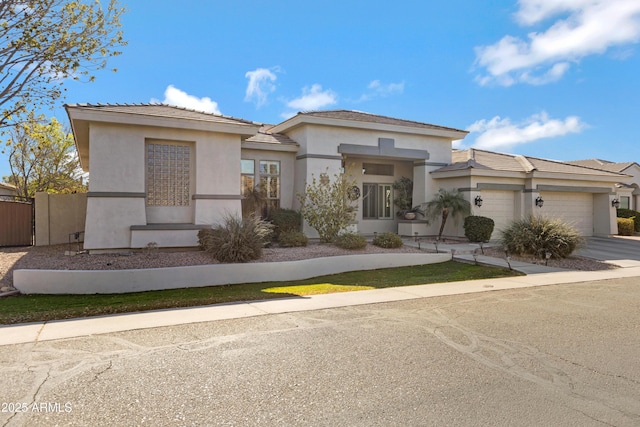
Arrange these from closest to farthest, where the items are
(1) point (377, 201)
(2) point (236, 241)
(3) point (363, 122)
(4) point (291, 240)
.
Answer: (2) point (236, 241)
(4) point (291, 240)
(3) point (363, 122)
(1) point (377, 201)

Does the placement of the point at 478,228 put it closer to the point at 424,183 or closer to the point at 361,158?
the point at 424,183

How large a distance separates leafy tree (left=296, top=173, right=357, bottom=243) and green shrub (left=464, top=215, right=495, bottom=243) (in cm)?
518

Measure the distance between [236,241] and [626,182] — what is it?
107 feet

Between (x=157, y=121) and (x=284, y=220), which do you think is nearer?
(x=157, y=121)

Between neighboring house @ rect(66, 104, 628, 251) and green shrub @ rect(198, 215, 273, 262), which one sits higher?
neighboring house @ rect(66, 104, 628, 251)

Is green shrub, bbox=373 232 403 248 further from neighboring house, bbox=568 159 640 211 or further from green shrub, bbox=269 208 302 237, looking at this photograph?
neighboring house, bbox=568 159 640 211

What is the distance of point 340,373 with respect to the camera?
4.60m

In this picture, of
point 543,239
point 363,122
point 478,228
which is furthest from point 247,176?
point 543,239

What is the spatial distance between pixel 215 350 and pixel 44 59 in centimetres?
1087

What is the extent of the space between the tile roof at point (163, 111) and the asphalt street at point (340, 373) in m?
8.60

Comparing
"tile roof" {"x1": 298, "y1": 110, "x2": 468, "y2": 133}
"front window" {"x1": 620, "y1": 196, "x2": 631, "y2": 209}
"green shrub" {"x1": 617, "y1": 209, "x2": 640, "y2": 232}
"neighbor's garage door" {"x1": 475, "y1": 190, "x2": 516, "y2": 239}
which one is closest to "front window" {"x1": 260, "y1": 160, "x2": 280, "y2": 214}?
"tile roof" {"x1": 298, "y1": 110, "x2": 468, "y2": 133}

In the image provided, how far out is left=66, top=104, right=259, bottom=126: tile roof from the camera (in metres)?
12.6

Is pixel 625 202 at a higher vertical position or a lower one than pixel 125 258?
higher

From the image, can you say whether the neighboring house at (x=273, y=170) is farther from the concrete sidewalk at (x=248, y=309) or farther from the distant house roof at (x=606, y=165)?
the distant house roof at (x=606, y=165)
